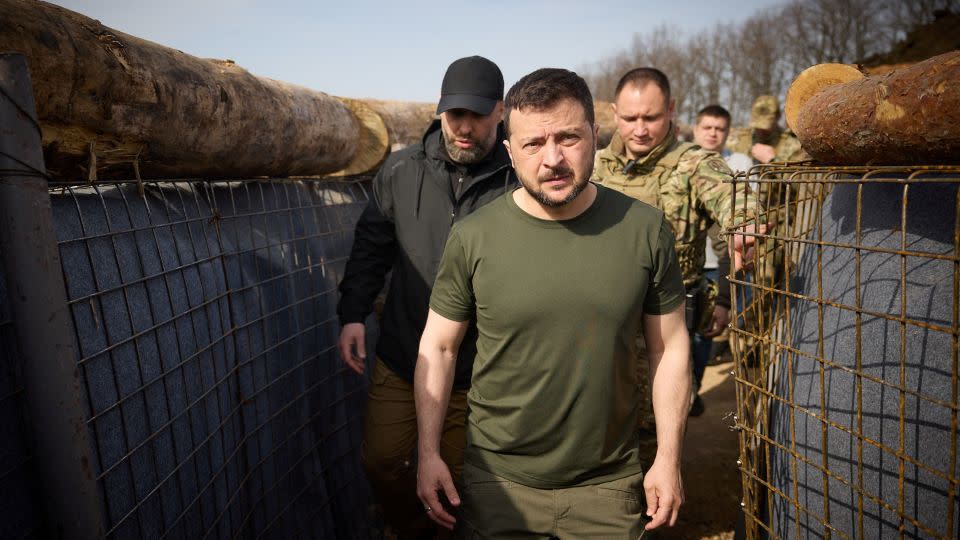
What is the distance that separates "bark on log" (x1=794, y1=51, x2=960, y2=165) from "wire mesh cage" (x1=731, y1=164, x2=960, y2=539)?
0.17ft

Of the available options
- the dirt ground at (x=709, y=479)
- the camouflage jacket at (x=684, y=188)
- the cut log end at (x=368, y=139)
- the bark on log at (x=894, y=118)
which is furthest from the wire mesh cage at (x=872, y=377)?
the cut log end at (x=368, y=139)

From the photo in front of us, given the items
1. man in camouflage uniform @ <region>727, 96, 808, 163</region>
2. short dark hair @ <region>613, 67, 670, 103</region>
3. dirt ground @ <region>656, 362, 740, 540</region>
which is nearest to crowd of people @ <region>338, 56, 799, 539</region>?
dirt ground @ <region>656, 362, 740, 540</region>

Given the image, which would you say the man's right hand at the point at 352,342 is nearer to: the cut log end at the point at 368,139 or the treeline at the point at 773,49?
the cut log end at the point at 368,139

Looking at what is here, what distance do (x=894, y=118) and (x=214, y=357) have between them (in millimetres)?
2239

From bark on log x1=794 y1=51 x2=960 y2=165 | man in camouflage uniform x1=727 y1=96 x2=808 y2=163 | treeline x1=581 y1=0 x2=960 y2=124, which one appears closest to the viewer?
bark on log x1=794 y1=51 x2=960 y2=165

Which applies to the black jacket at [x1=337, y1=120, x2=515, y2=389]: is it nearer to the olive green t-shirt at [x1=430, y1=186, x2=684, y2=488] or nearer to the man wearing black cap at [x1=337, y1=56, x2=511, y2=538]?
the man wearing black cap at [x1=337, y1=56, x2=511, y2=538]

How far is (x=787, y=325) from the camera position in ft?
5.94

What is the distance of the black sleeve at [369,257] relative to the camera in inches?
121

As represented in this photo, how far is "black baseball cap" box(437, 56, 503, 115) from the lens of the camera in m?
2.91

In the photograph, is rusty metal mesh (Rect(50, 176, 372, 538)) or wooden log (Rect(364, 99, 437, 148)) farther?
wooden log (Rect(364, 99, 437, 148))

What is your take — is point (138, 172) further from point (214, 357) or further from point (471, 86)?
point (471, 86)

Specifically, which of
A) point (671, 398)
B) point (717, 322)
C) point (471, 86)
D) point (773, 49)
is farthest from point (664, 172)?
point (773, 49)

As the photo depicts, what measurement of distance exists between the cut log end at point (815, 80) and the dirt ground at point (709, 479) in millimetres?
1807

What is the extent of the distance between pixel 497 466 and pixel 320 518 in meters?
1.47
